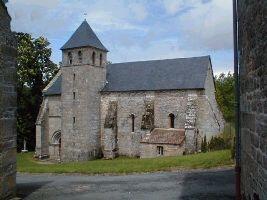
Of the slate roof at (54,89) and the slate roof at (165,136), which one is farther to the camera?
the slate roof at (54,89)

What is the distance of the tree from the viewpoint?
46.2 m

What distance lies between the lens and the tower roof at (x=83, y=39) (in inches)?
1490

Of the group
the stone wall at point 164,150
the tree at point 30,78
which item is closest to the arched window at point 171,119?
the stone wall at point 164,150

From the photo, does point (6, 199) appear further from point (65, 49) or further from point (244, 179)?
point (65, 49)

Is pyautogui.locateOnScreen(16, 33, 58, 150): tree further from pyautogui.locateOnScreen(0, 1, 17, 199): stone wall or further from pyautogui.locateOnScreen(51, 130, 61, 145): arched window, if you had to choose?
pyautogui.locateOnScreen(0, 1, 17, 199): stone wall

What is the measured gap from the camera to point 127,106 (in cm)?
3703

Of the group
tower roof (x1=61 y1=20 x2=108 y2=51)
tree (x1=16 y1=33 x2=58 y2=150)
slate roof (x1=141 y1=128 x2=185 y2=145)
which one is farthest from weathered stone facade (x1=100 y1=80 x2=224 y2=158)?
tree (x1=16 y1=33 x2=58 y2=150)

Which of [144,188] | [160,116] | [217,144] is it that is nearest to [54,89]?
[160,116]

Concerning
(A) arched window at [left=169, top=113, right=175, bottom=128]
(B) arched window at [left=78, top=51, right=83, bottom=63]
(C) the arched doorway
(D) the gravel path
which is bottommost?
(C) the arched doorway

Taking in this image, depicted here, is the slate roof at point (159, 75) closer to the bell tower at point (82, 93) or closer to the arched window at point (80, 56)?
the bell tower at point (82, 93)

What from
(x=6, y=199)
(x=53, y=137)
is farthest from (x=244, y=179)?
(x=53, y=137)

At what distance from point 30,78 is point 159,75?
18.4 m

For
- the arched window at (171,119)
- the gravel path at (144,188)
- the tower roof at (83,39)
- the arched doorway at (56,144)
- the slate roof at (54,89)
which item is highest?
the tower roof at (83,39)

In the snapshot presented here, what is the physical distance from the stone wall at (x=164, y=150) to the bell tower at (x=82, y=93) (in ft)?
20.0
